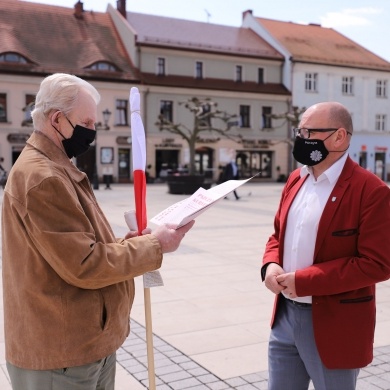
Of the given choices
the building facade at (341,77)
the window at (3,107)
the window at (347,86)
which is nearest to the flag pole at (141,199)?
the window at (3,107)

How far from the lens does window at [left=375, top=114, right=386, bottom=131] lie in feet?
149

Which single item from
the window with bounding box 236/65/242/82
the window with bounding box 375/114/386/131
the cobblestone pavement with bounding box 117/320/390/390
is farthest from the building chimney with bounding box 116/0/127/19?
the cobblestone pavement with bounding box 117/320/390/390

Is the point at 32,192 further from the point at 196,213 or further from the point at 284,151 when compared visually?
the point at 284,151

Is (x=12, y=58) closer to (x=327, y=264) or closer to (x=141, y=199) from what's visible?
(x=141, y=199)

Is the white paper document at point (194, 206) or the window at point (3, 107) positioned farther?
the window at point (3, 107)

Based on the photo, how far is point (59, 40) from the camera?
121 ft

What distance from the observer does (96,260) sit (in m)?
2.00

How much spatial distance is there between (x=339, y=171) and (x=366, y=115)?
146 feet

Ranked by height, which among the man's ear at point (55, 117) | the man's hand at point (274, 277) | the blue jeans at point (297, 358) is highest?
the man's ear at point (55, 117)

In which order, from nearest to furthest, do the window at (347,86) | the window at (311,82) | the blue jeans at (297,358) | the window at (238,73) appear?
1. the blue jeans at (297,358)
2. the window at (238,73)
3. the window at (311,82)
4. the window at (347,86)

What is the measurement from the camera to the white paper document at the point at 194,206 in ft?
7.29

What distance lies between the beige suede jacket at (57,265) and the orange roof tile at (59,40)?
110 ft

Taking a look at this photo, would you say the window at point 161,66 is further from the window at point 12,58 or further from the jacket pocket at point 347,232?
the jacket pocket at point 347,232

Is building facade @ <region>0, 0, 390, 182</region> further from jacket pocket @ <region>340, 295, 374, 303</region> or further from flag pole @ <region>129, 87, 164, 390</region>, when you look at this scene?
jacket pocket @ <region>340, 295, 374, 303</region>
